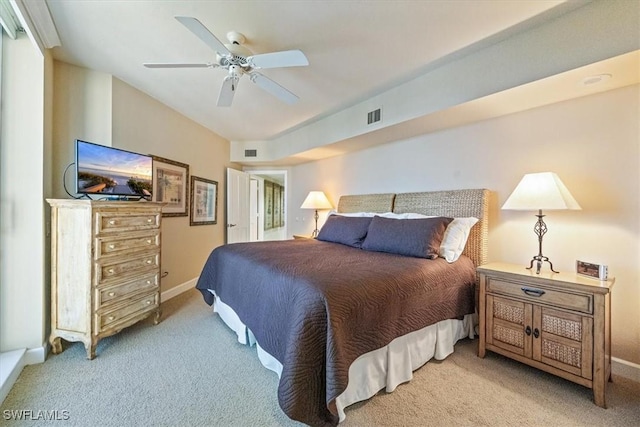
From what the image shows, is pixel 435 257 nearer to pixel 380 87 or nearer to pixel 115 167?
pixel 380 87

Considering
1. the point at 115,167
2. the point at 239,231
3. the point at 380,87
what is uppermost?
the point at 380,87

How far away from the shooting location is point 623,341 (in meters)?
1.96

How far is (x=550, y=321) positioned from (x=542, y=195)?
88 cm

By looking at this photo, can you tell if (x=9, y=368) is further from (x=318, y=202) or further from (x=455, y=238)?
(x=318, y=202)

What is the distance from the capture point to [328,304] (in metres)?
1.40

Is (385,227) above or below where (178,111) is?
below

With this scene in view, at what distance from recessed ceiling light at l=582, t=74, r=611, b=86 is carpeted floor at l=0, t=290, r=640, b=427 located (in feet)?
6.82

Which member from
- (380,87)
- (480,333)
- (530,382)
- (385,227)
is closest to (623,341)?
(530,382)

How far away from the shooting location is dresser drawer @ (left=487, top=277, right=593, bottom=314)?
173cm

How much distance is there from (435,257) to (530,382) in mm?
1027

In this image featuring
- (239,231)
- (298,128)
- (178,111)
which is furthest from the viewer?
(239,231)

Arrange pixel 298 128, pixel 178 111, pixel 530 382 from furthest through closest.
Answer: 1. pixel 298 128
2. pixel 178 111
3. pixel 530 382

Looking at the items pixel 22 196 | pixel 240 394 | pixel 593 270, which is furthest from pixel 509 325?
pixel 22 196

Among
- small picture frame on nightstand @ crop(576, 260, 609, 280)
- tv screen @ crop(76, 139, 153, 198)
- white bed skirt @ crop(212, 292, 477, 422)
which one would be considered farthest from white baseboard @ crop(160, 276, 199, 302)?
small picture frame on nightstand @ crop(576, 260, 609, 280)
